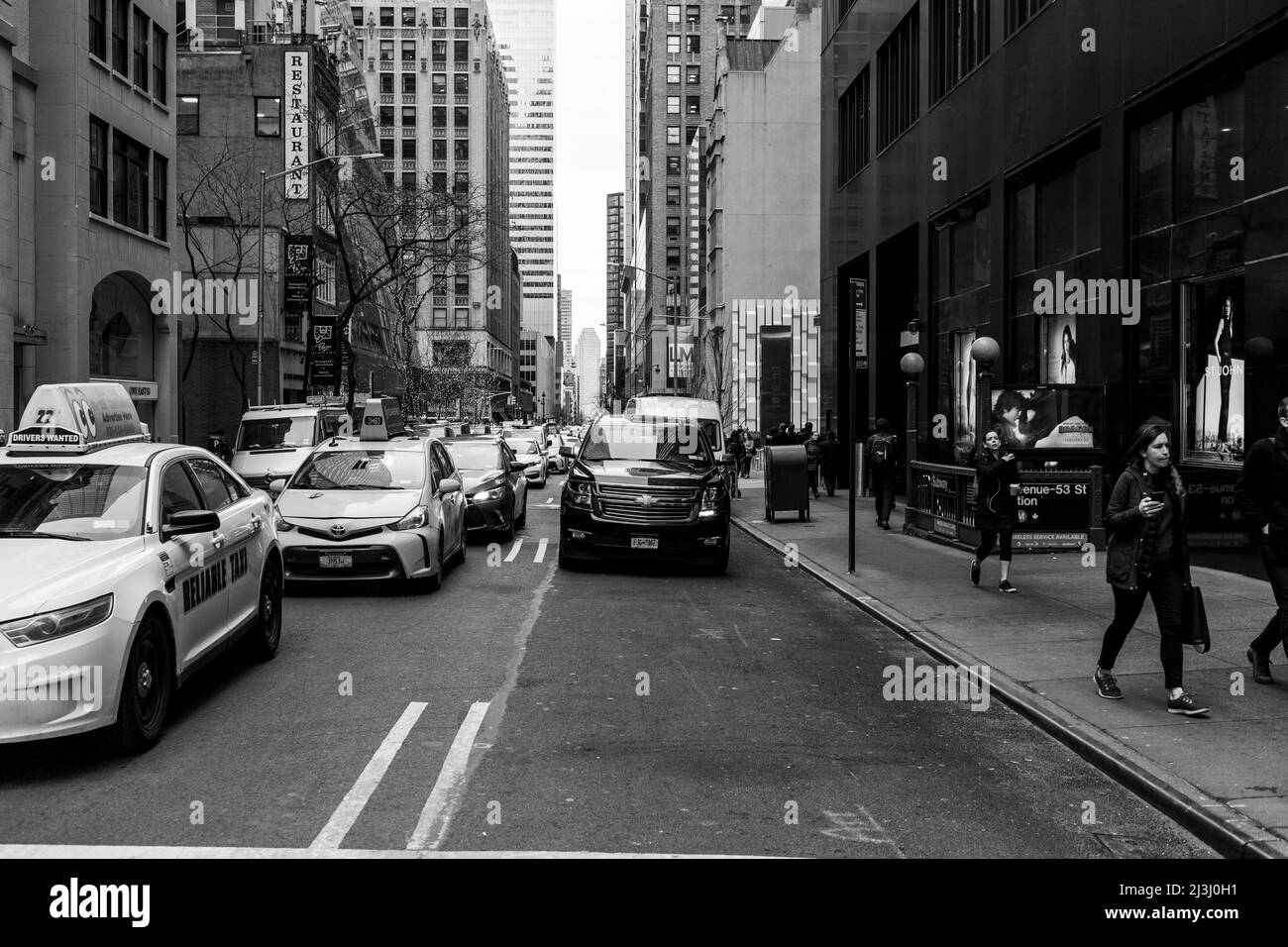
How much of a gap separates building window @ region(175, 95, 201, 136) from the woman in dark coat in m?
45.2

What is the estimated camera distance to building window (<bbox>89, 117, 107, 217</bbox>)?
94.8ft

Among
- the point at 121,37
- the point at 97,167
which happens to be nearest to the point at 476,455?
the point at 97,167

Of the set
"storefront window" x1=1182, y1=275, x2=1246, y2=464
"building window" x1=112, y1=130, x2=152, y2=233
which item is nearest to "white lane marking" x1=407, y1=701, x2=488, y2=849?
"storefront window" x1=1182, y1=275, x2=1246, y2=464

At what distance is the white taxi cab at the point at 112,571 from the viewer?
570cm

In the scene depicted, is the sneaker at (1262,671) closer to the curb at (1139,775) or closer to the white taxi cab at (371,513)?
the curb at (1139,775)

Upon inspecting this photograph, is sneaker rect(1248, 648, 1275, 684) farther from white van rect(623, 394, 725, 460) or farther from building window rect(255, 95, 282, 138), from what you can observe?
building window rect(255, 95, 282, 138)

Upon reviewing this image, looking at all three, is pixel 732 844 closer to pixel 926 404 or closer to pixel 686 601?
pixel 686 601

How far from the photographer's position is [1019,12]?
67.5 feet

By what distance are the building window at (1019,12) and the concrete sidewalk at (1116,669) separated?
9.26 meters

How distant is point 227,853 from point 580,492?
10.3 m

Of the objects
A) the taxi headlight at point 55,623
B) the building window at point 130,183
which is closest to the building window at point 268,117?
the building window at point 130,183

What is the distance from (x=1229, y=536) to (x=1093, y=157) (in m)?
6.98

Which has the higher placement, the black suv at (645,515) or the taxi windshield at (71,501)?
the taxi windshield at (71,501)

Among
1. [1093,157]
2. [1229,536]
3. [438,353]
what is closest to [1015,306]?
[1093,157]
